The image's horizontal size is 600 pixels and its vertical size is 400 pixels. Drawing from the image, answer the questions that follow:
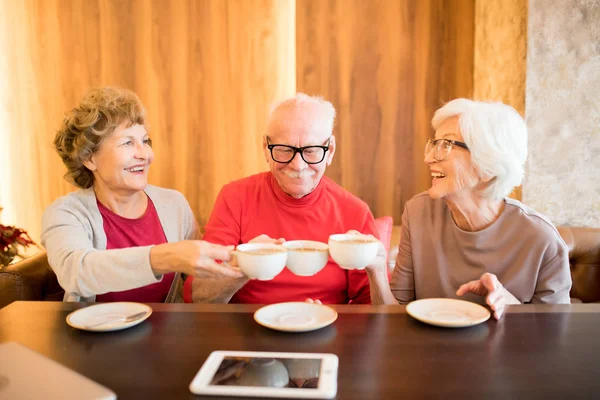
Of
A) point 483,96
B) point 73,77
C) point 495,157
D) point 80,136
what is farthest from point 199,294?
point 73,77

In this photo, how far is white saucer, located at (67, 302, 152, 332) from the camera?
113 cm

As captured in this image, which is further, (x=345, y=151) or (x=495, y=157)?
(x=345, y=151)

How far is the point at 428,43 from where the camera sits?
324 cm

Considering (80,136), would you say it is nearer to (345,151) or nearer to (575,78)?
(345,151)

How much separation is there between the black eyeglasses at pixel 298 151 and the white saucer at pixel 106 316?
72 centimetres

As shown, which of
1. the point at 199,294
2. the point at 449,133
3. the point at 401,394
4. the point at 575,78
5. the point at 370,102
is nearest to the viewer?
the point at 401,394

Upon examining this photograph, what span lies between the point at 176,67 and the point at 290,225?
2.01m

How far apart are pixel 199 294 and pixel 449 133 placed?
1049mm

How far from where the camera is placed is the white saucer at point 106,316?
3.72 ft

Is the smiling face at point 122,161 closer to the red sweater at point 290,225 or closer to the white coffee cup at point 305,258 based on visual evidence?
the red sweater at point 290,225

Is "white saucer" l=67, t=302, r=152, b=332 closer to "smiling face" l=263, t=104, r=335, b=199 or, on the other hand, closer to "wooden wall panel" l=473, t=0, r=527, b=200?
"smiling face" l=263, t=104, r=335, b=199

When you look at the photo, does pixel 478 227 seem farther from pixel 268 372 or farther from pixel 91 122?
pixel 91 122

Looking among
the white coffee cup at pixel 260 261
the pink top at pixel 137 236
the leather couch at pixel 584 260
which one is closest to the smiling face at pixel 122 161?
the pink top at pixel 137 236

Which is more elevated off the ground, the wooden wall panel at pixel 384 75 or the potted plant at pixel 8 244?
the wooden wall panel at pixel 384 75
